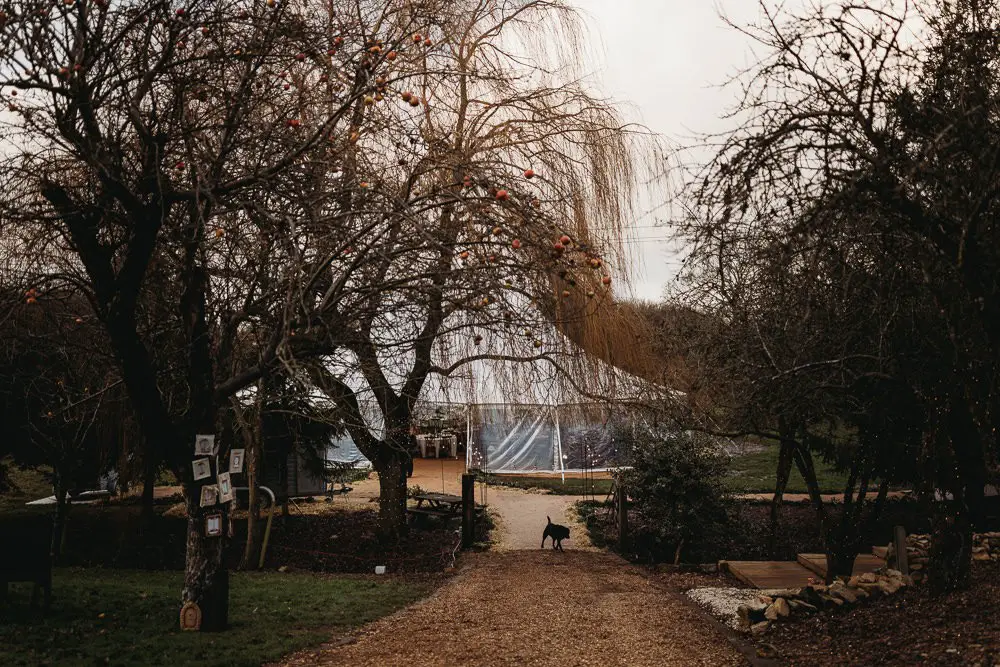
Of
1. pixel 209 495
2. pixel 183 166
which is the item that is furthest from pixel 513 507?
pixel 183 166

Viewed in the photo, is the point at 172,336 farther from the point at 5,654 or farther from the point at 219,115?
the point at 5,654

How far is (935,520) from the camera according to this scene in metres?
6.60

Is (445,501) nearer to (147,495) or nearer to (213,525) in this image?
(147,495)

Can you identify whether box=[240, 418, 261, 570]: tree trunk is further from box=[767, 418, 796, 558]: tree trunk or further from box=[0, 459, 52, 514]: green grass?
box=[0, 459, 52, 514]: green grass

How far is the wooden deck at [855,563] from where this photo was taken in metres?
10.4

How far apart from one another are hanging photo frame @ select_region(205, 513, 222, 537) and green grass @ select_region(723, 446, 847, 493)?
1293cm

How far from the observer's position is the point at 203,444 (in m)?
6.99

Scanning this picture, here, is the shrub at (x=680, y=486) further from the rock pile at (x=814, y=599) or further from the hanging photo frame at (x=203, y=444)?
the hanging photo frame at (x=203, y=444)

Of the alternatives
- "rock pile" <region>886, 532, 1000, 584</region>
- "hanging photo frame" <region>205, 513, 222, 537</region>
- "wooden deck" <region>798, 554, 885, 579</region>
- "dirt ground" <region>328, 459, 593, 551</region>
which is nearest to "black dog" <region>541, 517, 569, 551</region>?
"dirt ground" <region>328, 459, 593, 551</region>

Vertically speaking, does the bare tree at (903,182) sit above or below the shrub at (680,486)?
above

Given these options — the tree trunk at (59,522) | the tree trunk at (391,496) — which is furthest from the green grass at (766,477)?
the tree trunk at (59,522)

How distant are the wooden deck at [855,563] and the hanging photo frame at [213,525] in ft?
22.9

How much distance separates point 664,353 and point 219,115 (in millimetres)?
7571

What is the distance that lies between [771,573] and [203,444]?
283 inches
